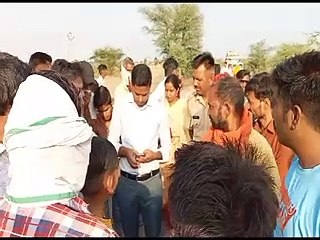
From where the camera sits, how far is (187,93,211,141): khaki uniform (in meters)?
4.68

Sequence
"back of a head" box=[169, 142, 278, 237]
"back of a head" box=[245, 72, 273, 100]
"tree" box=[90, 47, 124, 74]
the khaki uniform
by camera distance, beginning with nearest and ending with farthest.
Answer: "back of a head" box=[169, 142, 278, 237] < "back of a head" box=[245, 72, 273, 100] < the khaki uniform < "tree" box=[90, 47, 124, 74]

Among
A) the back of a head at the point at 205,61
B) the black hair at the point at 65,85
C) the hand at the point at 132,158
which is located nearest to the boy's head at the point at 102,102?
the hand at the point at 132,158

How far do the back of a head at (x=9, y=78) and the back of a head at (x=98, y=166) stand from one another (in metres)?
0.38

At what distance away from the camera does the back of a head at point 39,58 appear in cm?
446

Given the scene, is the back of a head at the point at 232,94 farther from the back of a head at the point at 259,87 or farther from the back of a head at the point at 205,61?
the back of a head at the point at 205,61

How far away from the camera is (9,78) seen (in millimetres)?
2092

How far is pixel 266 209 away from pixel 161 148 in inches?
117

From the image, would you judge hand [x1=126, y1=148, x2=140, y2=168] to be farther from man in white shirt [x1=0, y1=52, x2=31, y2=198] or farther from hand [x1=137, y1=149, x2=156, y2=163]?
man in white shirt [x1=0, y1=52, x2=31, y2=198]

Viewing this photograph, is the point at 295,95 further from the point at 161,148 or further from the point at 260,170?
the point at 161,148

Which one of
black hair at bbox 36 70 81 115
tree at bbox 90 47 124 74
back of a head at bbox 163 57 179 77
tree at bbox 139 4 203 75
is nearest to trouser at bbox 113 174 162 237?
black hair at bbox 36 70 81 115

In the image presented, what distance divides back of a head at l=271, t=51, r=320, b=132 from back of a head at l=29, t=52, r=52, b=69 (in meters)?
2.74

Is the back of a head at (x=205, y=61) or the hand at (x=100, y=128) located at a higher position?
the back of a head at (x=205, y=61)

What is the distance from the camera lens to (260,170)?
5.19 ft

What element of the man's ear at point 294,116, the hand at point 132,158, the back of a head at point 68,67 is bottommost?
the hand at point 132,158
